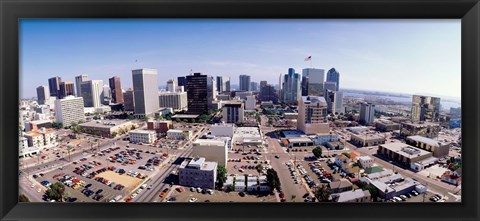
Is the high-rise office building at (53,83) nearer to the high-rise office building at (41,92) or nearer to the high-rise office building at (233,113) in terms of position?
the high-rise office building at (41,92)

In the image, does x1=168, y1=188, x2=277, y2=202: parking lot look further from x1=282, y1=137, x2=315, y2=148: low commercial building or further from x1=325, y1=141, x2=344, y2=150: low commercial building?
x1=325, y1=141, x2=344, y2=150: low commercial building

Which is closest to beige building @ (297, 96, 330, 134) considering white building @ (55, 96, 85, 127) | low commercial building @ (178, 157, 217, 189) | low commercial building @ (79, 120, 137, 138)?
low commercial building @ (178, 157, 217, 189)

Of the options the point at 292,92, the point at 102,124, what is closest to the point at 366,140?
the point at 292,92

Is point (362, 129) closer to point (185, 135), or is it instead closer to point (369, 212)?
point (185, 135)

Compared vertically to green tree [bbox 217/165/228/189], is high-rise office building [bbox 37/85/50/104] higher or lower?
higher

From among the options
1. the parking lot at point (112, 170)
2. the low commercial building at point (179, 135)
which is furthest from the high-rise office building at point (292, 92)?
the parking lot at point (112, 170)

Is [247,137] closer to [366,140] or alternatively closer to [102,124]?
[366,140]

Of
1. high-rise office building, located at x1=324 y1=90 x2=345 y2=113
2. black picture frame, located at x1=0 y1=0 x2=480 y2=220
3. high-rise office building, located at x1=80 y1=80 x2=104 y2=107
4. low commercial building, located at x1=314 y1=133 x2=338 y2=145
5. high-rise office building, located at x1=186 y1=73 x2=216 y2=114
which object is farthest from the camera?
high-rise office building, located at x1=186 y1=73 x2=216 y2=114

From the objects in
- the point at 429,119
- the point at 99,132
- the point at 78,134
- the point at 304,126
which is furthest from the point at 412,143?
the point at 78,134
